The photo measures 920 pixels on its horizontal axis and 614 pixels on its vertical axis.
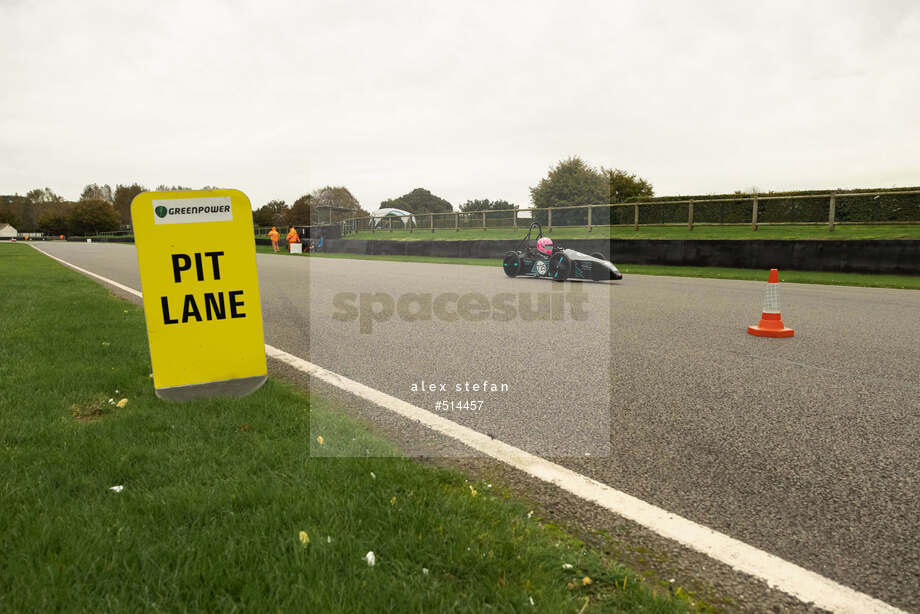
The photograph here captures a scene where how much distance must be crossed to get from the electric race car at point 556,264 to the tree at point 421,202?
107790 millimetres

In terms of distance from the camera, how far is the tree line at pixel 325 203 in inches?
2334

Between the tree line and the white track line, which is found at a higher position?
the tree line

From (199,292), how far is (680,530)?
318 cm

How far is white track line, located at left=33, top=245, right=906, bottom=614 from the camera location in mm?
1832

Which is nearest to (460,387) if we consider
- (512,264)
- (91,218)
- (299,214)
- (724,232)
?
(512,264)

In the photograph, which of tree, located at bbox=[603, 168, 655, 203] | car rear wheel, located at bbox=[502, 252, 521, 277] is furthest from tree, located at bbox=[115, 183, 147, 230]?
car rear wheel, located at bbox=[502, 252, 521, 277]

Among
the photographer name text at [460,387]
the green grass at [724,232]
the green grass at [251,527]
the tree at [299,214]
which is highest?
the tree at [299,214]

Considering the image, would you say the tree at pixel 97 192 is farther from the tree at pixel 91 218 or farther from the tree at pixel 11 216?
the tree at pixel 91 218

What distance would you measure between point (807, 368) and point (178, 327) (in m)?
4.83

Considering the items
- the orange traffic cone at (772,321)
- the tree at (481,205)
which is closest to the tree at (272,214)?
the tree at (481,205)

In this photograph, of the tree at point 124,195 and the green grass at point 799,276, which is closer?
the green grass at point 799,276

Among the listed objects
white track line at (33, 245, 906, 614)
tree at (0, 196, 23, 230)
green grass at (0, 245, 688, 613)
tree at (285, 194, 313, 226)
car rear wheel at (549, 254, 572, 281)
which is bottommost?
white track line at (33, 245, 906, 614)

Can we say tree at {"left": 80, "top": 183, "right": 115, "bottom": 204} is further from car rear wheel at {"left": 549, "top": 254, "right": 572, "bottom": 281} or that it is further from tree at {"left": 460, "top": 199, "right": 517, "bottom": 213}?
car rear wheel at {"left": 549, "top": 254, "right": 572, "bottom": 281}

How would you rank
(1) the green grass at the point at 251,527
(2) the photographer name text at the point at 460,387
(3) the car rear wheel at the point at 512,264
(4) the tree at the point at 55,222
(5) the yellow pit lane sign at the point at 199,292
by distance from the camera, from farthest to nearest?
(4) the tree at the point at 55,222
(3) the car rear wheel at the point at 512,264
(2) the photographer name text at the point at 460,387
(5) the yellow pit lane sign at the point at 199,292
(1) the green grass at the point at 251,527
